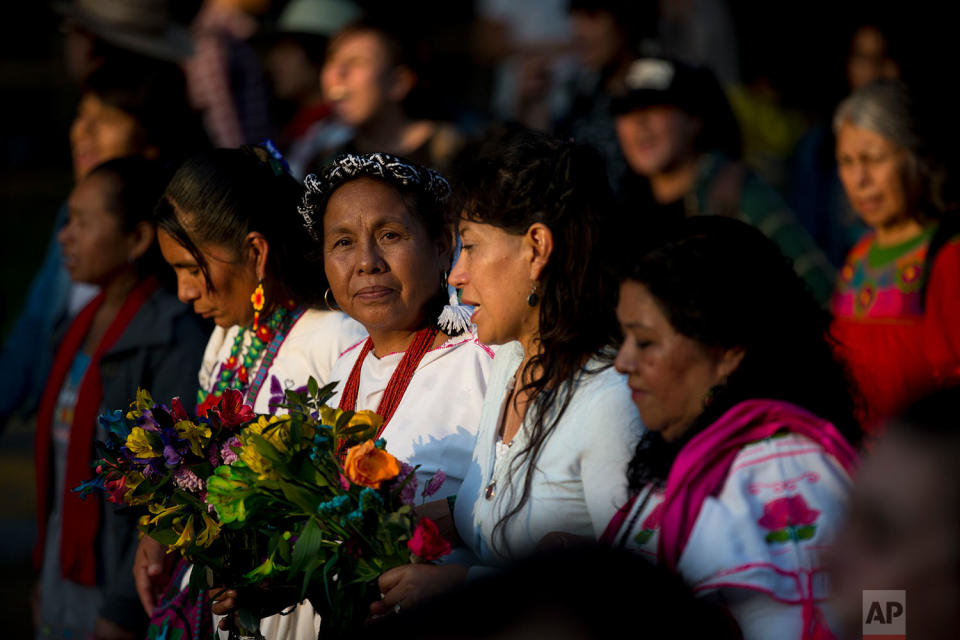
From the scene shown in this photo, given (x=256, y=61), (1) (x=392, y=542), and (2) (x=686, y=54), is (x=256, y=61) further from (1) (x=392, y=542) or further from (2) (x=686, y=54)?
(1) (x=392, y=542)

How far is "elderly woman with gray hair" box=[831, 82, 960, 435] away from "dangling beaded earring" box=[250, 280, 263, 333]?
224 cm

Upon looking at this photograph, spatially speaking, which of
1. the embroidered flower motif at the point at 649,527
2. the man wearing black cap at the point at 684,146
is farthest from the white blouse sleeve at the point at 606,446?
the man wearing black cap at the point at 684,146

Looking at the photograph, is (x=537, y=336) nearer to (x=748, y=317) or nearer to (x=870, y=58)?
(x=748, y=317)

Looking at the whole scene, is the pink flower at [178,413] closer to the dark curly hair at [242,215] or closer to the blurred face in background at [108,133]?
the dark curly hair at [242,215]

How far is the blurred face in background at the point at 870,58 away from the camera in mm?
7195

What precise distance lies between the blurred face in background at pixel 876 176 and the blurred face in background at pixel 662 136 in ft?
4.25

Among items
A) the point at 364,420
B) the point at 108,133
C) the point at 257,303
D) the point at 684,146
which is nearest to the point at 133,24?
the point at 108,133

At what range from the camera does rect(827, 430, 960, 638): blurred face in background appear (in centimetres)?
144

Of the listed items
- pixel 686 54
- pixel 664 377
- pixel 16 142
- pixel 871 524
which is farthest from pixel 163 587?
pixel 16 142

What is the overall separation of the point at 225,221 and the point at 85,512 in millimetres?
1438

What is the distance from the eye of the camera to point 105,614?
166 inches

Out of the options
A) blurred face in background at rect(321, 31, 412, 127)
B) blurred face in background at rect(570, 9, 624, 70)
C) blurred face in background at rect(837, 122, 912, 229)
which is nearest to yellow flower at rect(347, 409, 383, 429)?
blurred face in background at rect(837, 122, 912, 229)

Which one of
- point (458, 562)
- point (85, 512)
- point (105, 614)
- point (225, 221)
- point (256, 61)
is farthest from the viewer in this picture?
point (256, 61)

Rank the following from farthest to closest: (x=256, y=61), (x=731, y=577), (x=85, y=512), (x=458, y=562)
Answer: (x=256, y=61), (x=85, y=512), (x=458, y=562), (x=731, y=577)
